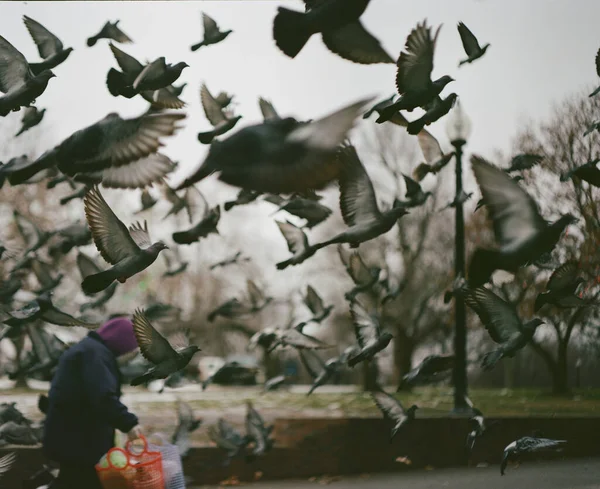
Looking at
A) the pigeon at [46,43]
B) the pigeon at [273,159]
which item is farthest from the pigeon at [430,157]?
the pigeon at [46,43]

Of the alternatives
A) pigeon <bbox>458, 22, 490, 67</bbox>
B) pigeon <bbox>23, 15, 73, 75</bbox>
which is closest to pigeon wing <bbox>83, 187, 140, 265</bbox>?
pigeon <bbox>23, 15, 73, 75</bbox>

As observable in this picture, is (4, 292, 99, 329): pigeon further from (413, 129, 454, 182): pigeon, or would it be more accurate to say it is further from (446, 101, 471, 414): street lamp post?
(446, 101, 471, 414): street lamp post

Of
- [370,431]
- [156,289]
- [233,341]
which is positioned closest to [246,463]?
[370,431]

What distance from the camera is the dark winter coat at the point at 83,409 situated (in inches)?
186

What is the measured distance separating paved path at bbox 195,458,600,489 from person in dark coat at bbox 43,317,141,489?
268 cm

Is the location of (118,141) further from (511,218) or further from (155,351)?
(511,218)

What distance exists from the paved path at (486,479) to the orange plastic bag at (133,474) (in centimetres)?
264

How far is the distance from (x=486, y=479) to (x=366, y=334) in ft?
8.23

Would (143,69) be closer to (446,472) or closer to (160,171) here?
(160,171)

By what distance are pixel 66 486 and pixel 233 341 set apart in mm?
39855

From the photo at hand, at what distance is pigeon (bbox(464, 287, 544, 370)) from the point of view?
15.7ft

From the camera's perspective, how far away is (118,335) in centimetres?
500

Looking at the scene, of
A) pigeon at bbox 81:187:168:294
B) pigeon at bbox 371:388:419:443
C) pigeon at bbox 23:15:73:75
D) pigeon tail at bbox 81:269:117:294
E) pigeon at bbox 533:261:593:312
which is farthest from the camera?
pigeon at bbox 371:388:419:443

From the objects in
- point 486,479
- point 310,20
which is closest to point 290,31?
point 310,20
